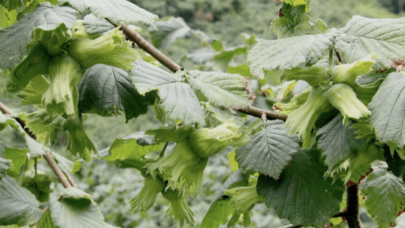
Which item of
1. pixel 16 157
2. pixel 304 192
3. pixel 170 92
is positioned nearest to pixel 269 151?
pixel 304 192

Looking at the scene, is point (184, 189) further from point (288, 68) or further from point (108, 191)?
point (108, 191)

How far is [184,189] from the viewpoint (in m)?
0.56

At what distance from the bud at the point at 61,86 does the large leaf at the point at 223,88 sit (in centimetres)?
18

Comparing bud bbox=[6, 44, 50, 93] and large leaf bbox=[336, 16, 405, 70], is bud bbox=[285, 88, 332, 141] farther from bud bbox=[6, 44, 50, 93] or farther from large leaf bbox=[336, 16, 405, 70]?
bud bbox=[6, 44, 50, 93]

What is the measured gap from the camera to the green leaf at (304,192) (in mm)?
581

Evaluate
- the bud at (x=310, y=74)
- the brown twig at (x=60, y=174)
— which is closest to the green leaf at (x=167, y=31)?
the brown twig at (x=60, y=174)

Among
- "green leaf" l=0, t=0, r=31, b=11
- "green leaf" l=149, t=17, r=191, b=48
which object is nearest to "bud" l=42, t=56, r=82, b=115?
"green leaf" l=0, t=0, r=31, b=11

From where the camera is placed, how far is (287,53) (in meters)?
0.53

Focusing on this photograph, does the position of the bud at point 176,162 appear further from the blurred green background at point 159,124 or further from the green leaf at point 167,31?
the blurred green background at point 159,124

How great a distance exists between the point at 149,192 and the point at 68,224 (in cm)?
26

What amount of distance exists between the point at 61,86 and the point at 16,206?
1.51 feet

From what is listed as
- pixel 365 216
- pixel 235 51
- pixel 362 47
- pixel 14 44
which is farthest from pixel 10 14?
pixel 365 216

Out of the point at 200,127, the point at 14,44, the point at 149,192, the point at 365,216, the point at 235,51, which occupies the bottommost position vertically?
the point at 365,216

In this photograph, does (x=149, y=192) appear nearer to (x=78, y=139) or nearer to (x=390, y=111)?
(x=78, y=139)
